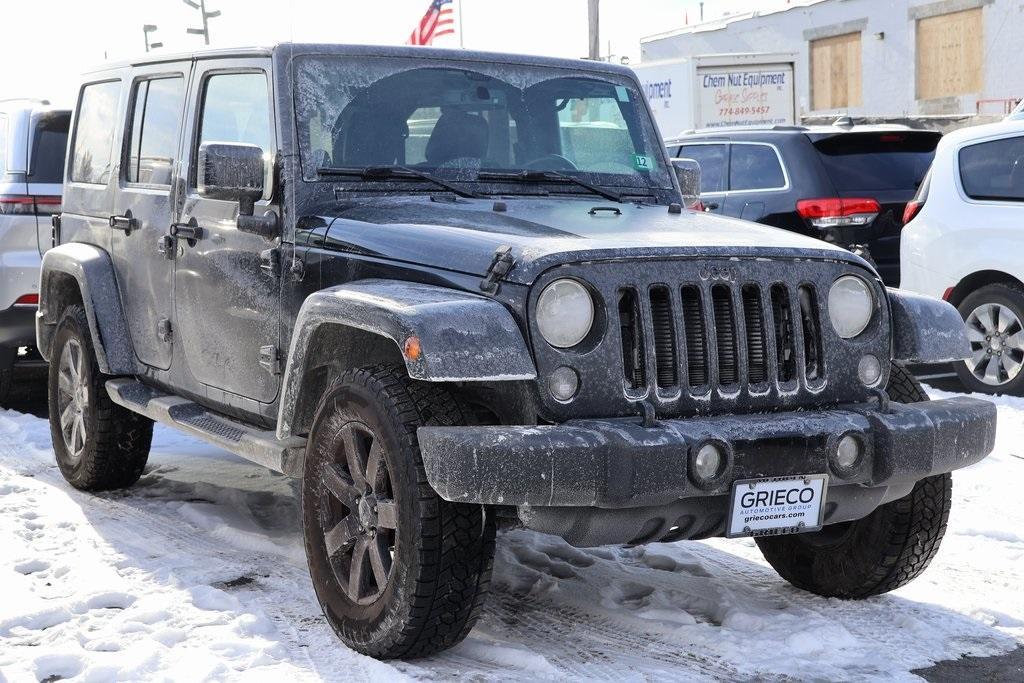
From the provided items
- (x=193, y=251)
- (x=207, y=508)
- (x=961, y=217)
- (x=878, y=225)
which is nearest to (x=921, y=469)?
(x=193, y=251)

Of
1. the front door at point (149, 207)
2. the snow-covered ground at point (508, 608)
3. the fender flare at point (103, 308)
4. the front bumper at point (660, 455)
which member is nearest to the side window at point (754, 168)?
the snow-covered ground at point (508, 608)

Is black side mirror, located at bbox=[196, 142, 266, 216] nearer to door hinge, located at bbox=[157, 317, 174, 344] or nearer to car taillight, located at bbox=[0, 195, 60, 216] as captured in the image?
door hinge, located at bbox=[157, 317, 174, 344]

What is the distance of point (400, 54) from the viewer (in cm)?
537

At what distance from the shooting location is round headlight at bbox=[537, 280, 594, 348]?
3.97 meters

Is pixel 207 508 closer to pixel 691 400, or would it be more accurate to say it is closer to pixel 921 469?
pixel 691 400

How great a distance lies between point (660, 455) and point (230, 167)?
6.33 ft

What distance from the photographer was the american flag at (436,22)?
22.9 metres

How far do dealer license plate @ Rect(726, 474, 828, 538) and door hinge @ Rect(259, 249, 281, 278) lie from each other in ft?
6.21

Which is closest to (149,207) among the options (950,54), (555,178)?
(555,178)

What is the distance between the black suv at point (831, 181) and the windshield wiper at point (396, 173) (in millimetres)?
5862

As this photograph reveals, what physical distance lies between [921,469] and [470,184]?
76.2 inches

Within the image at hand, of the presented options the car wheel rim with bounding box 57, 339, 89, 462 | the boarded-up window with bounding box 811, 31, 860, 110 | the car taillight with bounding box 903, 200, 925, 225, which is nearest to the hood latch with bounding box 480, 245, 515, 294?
the car wheel rim with bounding box 57, 339, 89, 462

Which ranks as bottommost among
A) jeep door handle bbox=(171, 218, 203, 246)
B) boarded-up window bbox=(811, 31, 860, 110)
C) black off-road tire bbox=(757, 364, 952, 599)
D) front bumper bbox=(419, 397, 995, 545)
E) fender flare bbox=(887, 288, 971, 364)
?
black off-road tire bbox=(757, 364, 952, 599)

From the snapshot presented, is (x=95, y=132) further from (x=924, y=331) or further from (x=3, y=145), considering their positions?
(x=924, y=331)
